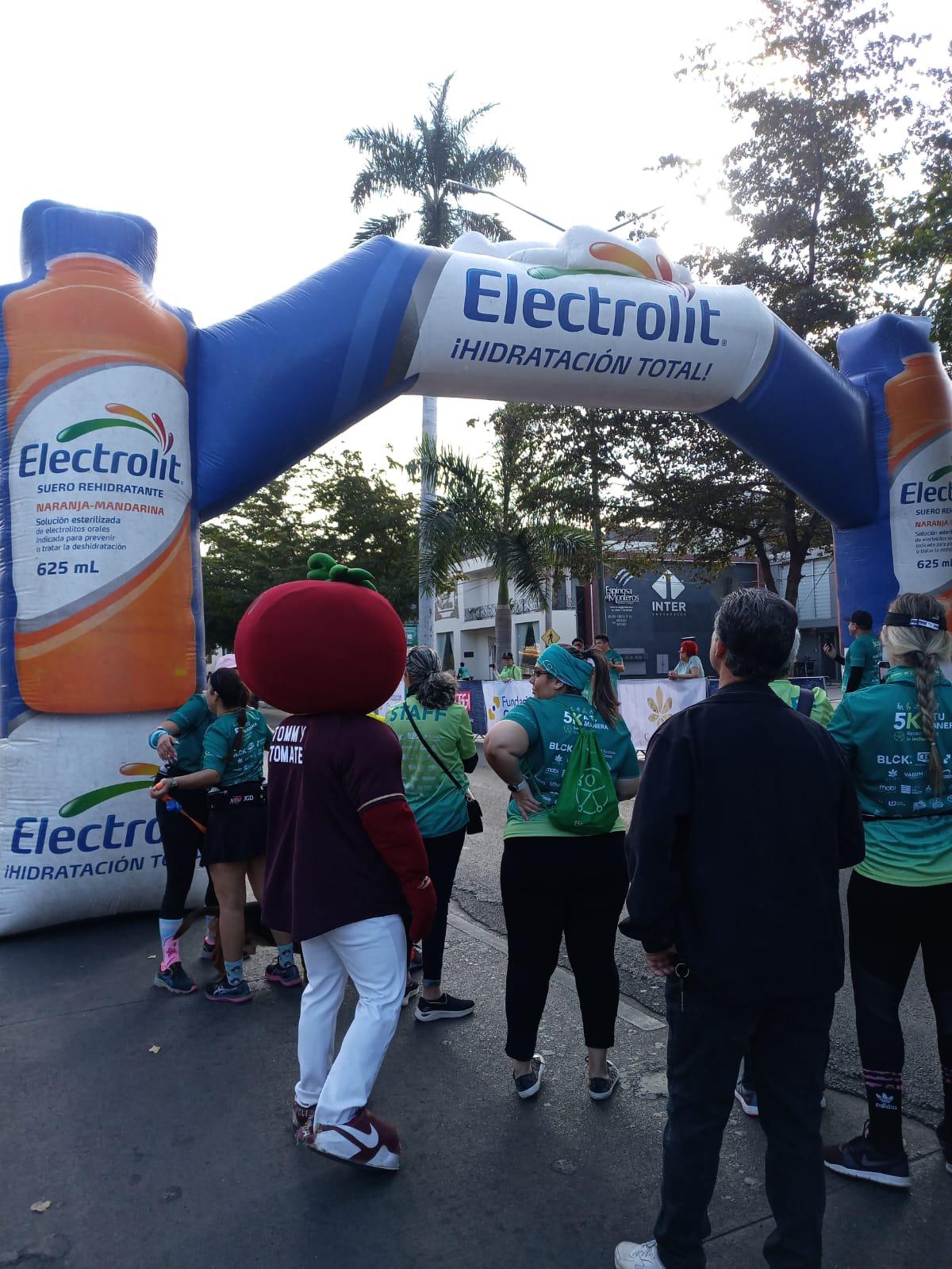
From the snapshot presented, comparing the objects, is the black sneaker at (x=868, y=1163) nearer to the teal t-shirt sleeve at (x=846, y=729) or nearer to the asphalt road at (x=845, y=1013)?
the asphalt road at (x=845, y=1013)

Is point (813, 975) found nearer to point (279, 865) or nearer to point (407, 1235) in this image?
point (407, 1235)

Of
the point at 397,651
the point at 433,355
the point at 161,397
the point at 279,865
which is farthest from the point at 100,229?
the point at 279,865

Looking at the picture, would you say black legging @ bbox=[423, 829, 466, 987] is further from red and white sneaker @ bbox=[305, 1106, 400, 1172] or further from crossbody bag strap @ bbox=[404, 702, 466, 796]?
red and white sneaker @ bbox=[305, 1106, 400, 1172]

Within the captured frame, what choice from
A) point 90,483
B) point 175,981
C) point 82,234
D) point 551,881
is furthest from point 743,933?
point 82,234

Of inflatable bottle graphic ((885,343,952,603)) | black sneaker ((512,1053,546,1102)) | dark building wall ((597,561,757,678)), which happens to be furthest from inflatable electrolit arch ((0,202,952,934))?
dark building wall ((597,561,757,678))

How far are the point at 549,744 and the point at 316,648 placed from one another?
0.98 metres

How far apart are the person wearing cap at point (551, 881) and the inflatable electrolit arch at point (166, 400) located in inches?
122

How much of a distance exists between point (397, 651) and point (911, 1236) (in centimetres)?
231

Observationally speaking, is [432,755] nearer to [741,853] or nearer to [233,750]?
[233,750]

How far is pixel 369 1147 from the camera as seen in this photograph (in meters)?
2.87

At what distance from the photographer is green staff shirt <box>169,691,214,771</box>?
15.5ft

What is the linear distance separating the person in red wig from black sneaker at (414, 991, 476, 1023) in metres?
1.15

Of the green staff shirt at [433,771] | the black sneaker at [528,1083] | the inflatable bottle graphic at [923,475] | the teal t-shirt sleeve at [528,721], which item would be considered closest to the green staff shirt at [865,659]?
the inflatable bottle graphic at [923,475]

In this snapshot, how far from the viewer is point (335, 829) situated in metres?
3.01
